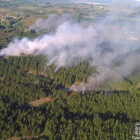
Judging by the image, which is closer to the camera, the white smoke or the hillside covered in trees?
the hillside covered in trees

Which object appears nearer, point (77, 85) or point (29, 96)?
point (29, 96)

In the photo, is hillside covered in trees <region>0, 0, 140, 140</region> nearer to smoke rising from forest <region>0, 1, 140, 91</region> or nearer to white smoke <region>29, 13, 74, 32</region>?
smoke rising from forest <region>0, 1, 140, 91</region>

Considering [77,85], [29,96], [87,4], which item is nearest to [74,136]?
[29,96]

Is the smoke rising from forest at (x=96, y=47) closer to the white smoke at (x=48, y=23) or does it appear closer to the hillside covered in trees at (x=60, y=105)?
the hillside covered in trees at (x=60, y=105)

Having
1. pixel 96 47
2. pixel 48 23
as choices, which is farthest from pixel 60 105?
pixel 48 23

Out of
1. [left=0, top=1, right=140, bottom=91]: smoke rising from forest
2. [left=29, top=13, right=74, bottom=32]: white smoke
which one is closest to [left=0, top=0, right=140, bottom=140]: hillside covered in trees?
[left=0, top=1, right=140, bottom=91]: smoke rising from forest

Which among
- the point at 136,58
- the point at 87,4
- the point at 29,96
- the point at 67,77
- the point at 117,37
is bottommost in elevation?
the point at 29,96

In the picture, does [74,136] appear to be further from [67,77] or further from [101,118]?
[67,77]

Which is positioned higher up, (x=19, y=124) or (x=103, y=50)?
(x=103, y=50)
